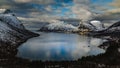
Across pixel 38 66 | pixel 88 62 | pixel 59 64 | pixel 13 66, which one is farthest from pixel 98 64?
pixel 13 66

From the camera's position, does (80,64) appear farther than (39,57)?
No

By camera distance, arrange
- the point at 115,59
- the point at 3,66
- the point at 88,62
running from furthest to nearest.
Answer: the point at 115,59, the point at 88,62, the point at 3,66

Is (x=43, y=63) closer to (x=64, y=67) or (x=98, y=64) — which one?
(x=64, y=67)

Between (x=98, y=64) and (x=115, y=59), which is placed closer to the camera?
(x=98, y=64)

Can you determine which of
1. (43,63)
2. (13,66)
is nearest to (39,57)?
(43,63)

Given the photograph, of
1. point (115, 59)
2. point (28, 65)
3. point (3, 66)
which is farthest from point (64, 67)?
point (115, 59)

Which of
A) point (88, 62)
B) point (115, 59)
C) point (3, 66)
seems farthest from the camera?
point (115, 59)

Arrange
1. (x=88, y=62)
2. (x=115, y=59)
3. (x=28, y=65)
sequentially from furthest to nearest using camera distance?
1. (x=115, y=59)
2. (x=88, y=62)
3. (x=28, y=65)

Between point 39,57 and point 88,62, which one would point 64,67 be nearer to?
point 88,62
